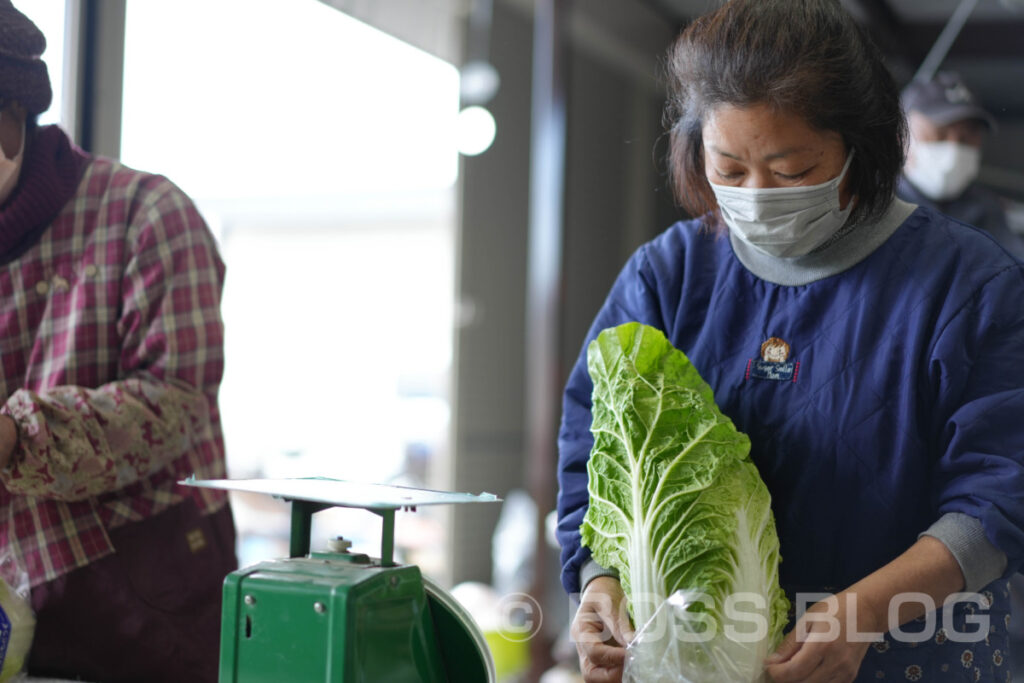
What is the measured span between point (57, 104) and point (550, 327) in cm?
273

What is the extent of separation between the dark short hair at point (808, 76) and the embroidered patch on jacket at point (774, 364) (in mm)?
209

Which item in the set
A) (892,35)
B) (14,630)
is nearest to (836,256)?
(14,630)

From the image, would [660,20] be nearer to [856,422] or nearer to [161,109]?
[161,109]

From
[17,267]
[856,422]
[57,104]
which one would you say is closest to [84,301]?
[17,267]

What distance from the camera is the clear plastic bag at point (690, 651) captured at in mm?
1083

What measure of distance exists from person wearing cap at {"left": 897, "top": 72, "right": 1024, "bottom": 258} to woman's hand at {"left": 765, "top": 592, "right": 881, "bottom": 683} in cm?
163

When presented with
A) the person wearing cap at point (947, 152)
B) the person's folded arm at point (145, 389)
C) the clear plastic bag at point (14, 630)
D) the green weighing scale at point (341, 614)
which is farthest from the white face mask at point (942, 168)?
Answer: the clear plastic bag at point (14, 630)

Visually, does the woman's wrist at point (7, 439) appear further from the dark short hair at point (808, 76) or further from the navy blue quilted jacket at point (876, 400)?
the dark short hair at point (808, 76)

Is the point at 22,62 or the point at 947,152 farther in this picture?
the point at 947,152

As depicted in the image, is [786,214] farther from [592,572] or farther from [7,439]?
[7,439]

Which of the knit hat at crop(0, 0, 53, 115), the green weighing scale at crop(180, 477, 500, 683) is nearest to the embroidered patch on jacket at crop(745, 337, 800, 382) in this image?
the green weighing scale at crop(180, 477, 500, 683)

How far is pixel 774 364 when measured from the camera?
1289 mm

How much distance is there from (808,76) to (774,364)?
1.21ft

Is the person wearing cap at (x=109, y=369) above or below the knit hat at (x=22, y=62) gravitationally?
below
